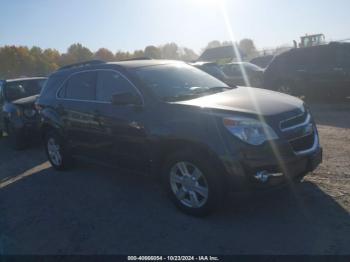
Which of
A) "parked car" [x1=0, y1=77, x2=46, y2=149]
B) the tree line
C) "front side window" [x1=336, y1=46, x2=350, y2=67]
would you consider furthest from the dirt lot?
the tree line

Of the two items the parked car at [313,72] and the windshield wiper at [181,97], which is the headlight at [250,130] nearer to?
the windshield wiper at [181,97]

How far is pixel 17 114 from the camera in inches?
340

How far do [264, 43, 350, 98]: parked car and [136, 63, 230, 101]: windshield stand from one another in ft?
22.6

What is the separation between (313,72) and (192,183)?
8651 millimetres

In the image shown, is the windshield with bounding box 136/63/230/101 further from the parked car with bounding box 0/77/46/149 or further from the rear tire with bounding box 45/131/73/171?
the parked car with bounding box 0/77/46/149

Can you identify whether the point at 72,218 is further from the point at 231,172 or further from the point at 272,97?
the point at 272,97

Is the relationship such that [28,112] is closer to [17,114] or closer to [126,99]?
[17,114]

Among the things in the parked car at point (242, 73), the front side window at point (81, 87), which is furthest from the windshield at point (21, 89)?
the parked car at point (242, 73)

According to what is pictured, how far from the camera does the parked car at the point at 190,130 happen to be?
11.9 ft

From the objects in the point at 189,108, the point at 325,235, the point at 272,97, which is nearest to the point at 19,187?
the point at 189,108

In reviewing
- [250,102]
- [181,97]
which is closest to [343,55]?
[250,102]

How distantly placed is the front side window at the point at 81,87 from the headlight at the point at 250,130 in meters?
2.48

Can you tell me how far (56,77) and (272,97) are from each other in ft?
12.9

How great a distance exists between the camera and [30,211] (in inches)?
191
